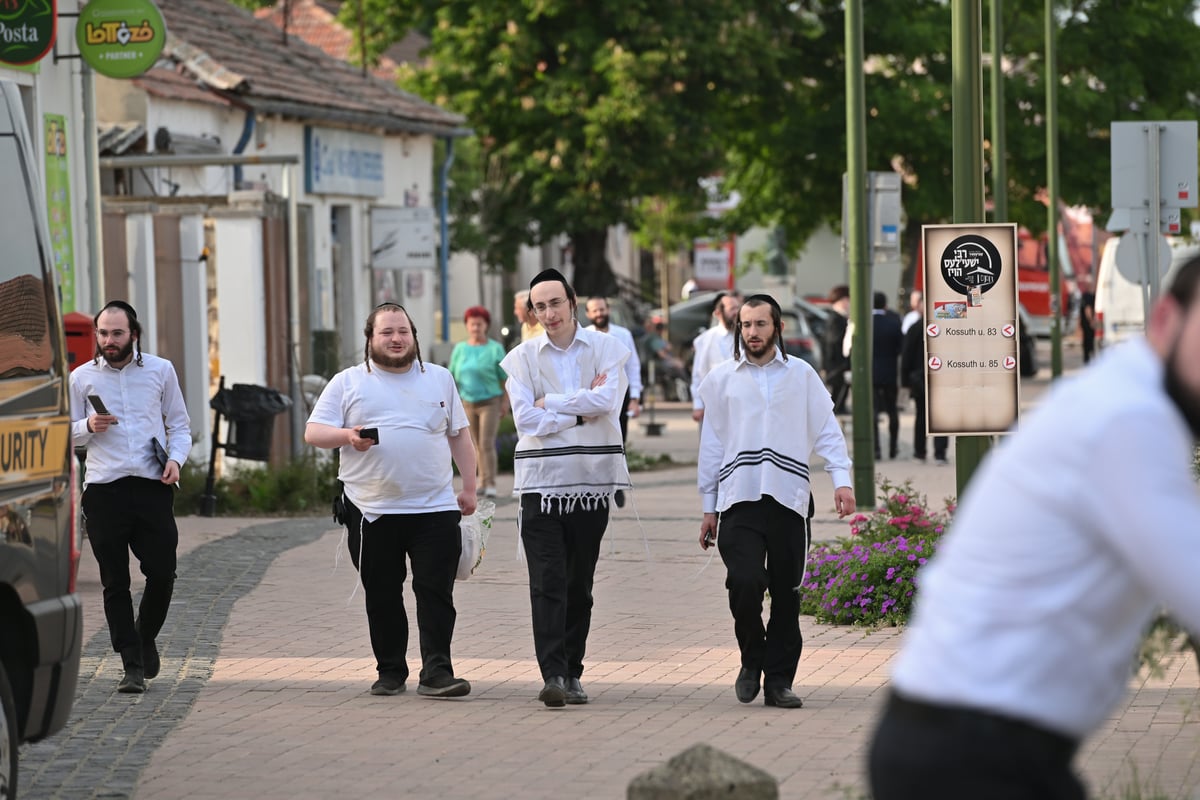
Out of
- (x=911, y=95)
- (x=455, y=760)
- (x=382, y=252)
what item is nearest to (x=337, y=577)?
(x=455, y=760)

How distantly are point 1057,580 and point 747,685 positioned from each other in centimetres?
554

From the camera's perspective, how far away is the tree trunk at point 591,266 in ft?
120

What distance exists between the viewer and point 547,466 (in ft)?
28.1

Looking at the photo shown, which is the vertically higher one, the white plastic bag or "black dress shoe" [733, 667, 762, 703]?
the white plastic bag

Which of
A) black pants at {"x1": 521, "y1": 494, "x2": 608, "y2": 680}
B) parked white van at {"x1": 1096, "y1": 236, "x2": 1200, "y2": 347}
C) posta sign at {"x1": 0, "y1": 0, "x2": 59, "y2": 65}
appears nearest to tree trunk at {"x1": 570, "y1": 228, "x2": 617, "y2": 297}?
parked white van at {"x1": 1096, "y1": 236, "x2": 1200, "y2": 347}

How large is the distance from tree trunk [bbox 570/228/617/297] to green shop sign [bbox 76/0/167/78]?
2083cm

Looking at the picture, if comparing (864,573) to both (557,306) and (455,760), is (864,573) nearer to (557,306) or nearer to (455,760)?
(557,306)

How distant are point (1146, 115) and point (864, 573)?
3067 cm

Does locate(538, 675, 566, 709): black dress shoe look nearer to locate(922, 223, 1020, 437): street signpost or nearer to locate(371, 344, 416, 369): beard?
locate(371, 344, 416, 369): beard

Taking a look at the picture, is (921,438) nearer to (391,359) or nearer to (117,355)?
(391,359)

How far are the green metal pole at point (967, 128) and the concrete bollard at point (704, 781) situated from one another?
282 inches

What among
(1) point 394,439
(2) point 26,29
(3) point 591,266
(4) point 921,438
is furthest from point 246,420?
(3) point 591,266

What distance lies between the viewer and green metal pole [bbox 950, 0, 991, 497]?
38.2 feet

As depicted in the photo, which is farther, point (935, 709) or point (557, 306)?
point (557, 306)
